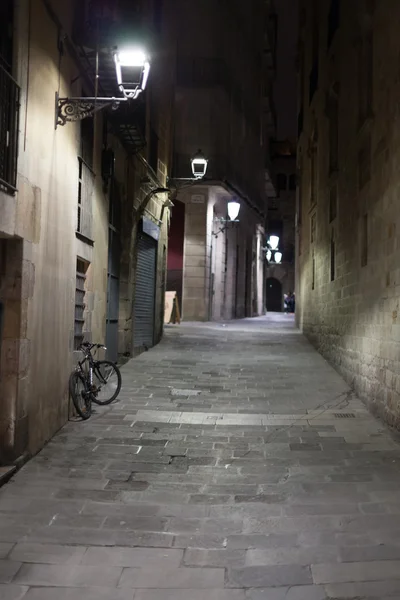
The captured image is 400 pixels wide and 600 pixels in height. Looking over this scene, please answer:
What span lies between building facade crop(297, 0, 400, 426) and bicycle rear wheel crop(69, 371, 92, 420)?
399 centimetres

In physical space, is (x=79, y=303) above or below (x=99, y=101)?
below

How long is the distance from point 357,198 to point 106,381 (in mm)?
5276

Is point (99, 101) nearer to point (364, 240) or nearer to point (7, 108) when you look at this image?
point (7, 108)

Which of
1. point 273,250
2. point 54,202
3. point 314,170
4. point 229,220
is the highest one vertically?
point 314,170

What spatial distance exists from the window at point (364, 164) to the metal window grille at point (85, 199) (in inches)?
170

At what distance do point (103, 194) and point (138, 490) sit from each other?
529cm

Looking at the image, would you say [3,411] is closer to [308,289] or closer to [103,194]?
[103,194]

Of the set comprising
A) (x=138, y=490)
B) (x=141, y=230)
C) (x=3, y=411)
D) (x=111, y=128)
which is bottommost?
(x=138, y=490)

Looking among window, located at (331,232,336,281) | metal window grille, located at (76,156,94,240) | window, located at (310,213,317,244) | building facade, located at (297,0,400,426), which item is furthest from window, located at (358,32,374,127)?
window, located at (310,213,317,244)

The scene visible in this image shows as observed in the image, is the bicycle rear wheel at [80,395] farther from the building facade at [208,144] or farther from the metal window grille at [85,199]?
the building facade at [208,144]

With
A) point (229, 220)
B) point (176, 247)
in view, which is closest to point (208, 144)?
point (229, 220)

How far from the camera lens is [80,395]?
7094 mm

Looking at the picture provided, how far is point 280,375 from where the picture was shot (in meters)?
10.1

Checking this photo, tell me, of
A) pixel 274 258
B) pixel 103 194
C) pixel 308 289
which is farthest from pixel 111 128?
pixel 274 258
